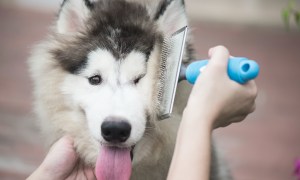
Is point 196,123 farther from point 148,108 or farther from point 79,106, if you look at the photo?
point 79,106

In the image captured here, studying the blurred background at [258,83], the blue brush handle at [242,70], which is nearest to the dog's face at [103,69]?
the blurred background at [258,83]

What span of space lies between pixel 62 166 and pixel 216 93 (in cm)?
107

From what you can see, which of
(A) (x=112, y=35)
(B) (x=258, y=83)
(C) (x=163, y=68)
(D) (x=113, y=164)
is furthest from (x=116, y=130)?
(B) (x=258, y=83)

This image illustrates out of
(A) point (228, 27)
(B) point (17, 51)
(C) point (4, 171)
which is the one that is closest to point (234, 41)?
(A) point (228, 27)

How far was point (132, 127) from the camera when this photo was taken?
259cm

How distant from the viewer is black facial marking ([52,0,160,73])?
2832mm

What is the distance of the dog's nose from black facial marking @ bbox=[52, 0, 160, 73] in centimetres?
39

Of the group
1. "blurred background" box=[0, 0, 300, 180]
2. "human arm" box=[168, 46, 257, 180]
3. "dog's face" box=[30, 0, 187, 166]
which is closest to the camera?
"human arm" box=[168, 46, 257, 180]

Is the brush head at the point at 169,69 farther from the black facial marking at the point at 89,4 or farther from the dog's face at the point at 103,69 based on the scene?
the black facial marking at the point at 89,4

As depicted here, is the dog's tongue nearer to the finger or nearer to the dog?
the dog

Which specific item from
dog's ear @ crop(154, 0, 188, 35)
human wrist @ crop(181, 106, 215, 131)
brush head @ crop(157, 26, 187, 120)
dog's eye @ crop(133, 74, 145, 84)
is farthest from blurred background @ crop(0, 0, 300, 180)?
human wrist @ crop(181, 106, 215, 131)

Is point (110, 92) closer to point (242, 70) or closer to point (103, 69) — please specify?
point (103, 69)

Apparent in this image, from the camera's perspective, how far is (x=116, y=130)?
8.40 feet

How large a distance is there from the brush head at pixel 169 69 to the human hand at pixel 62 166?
1.77 feet
